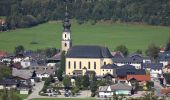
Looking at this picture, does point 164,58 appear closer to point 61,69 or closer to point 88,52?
point 88,52

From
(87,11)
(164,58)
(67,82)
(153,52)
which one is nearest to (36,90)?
(67,82)

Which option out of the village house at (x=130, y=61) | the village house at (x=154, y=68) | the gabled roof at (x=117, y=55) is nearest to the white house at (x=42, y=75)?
the village house at (x=130, y=61)

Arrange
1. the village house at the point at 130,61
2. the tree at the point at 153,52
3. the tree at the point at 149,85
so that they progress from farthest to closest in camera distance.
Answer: the tree at the point at 153,52
the village house at the point at 130,61
the tree at the point at 149,85

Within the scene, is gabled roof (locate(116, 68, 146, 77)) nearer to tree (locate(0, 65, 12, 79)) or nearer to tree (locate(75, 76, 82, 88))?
tree (locate(75, 76, 82, 88))

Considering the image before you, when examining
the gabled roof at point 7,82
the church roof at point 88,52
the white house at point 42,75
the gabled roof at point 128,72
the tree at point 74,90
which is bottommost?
the white house at point 42,75

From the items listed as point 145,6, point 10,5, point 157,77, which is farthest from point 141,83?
point 10,5

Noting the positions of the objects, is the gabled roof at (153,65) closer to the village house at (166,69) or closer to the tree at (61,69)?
the village house at (166,69)

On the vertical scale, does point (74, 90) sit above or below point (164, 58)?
above
